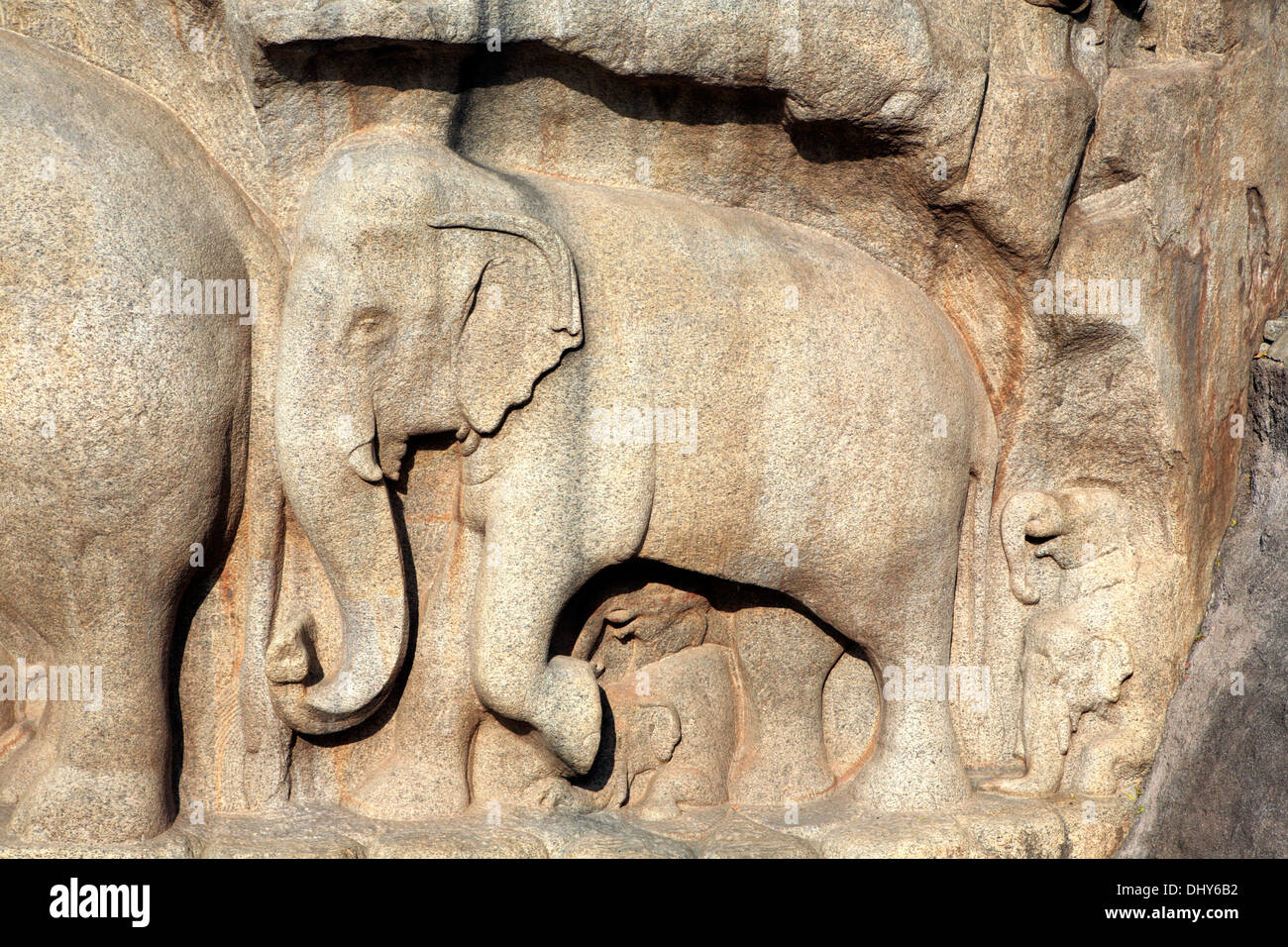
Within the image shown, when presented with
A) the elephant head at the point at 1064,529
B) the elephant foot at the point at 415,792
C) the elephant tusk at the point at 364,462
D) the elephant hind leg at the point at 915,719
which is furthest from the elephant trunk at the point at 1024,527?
the elephant tusk at the point at 364,462

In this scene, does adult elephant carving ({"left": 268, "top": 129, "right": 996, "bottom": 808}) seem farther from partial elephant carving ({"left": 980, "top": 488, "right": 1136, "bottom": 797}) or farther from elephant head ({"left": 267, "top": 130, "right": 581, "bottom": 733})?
partial elephant carving ({"left": 980, "top": 488, "right": 1136, "bottom": 797})

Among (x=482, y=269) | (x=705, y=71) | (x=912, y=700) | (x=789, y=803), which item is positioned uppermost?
(x=705, y=71)

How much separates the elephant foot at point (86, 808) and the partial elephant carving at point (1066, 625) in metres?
2.73

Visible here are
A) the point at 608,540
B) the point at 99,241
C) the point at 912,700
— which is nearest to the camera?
the point at 99,241

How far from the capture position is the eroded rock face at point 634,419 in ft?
14.1

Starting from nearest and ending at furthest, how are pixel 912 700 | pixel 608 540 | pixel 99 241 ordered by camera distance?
1. pixel 99 241
2. pixel 608 540
3. pixel 912 700

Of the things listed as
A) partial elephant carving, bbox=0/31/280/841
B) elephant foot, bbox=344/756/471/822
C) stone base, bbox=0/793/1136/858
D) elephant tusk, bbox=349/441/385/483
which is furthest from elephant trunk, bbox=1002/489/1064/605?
partial elephant carving, bbox=0/31/280/841

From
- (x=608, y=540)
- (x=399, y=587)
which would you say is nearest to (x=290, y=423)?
(x=399, y=587)

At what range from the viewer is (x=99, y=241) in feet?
13.7

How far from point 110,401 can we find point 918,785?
2.77m

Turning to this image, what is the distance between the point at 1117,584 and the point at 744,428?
4.75 feet

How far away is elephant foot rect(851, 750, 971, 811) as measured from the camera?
483 centimetres

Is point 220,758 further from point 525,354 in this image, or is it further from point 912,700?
point 912,700

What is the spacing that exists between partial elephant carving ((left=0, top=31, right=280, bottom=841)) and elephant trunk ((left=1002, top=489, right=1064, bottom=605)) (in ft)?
8.23
